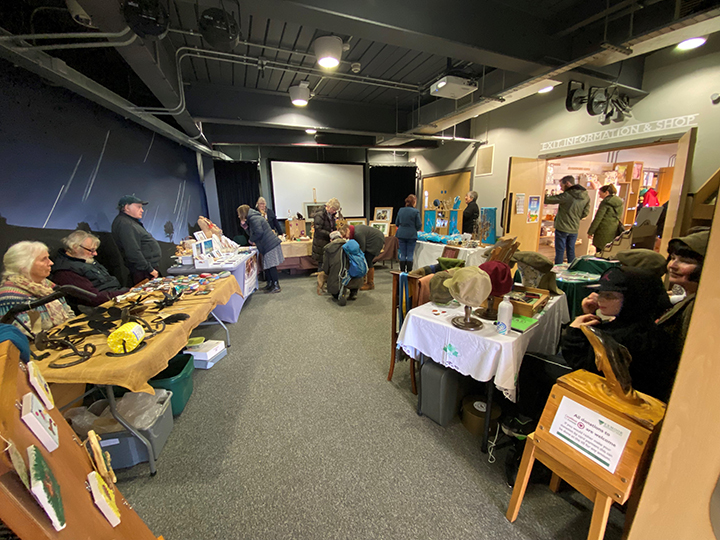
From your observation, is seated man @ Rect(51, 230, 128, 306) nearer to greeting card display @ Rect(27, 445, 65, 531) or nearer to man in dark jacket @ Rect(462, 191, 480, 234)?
greeting card display @ Rect(27, 445, 65, 531)

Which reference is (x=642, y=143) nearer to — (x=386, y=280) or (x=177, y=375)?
(x=386, y=280)

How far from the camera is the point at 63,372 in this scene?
4.23ft

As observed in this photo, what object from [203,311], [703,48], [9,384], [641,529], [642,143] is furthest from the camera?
[642,143]

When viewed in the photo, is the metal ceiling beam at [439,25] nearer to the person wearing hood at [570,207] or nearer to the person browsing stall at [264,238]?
the person wearing hood at [570,207]

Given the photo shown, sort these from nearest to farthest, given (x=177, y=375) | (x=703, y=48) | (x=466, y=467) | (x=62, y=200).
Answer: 1. (x=466, y=467)
2. (x=177, y=375)
3. (x=62, y=200)
4. (x=703, y=48)

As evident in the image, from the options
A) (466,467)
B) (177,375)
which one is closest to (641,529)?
(466,467)

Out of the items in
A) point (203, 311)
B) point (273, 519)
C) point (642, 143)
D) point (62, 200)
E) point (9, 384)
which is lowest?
point (273, 519)

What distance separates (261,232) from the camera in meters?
4.29

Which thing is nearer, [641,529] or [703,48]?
[641,529]

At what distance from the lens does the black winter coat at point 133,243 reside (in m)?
2.80

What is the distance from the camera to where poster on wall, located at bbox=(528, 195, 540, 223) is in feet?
17.0

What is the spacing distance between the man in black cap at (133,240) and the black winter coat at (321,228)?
230cm

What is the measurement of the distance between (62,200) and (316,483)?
2.88 meters

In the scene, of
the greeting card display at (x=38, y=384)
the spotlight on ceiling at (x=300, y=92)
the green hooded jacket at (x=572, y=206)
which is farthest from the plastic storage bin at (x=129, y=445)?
the green hooded jacket at (x=572, y=206)
